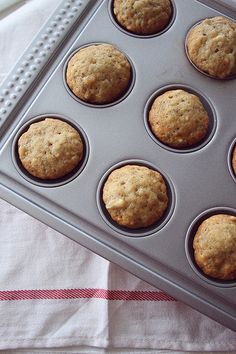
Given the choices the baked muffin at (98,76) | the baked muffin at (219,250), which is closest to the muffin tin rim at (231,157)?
the baked muffin at (219,250)

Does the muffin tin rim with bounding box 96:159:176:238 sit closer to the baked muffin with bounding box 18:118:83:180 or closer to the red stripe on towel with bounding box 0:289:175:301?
the baked muffin with bounding box 18:118:83:180

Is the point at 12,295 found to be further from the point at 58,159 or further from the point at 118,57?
the point at 118,57

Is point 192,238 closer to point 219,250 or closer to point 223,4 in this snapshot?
point 219,250

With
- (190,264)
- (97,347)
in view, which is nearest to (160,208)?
(190,264)

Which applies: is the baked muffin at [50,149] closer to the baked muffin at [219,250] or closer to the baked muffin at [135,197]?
the baked muffin at [135,197]

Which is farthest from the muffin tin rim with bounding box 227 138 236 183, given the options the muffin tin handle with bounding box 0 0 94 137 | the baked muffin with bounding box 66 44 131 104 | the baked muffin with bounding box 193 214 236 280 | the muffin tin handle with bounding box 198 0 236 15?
the muffin tin handle with bounding box 0 0 94 137

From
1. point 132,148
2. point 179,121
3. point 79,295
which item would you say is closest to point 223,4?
point 179,121
